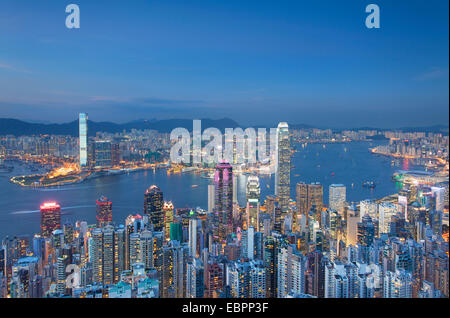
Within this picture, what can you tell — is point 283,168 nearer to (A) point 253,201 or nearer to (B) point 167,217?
(A) point 253,201

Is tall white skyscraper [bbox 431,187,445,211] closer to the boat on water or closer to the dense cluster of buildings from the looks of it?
the dense cluster of buildings

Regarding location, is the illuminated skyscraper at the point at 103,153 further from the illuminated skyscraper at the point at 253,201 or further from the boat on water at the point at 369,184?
the boat on water at the point at 369,184

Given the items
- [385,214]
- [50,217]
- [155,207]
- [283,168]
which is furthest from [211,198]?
[385,214]

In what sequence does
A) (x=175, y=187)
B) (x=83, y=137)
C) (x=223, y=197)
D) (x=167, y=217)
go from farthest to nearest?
(x=175, y=187) < (x=223, y=197) < (x=83, y=137) < (x=167, y=217)

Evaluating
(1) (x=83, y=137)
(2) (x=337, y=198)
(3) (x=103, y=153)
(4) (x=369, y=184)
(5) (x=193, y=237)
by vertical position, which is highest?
(1) (x=83, y=137)

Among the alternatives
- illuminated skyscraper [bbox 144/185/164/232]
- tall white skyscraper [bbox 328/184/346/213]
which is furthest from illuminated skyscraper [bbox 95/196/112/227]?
tall white skyscraper [bbox 328/184/346/213]
